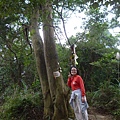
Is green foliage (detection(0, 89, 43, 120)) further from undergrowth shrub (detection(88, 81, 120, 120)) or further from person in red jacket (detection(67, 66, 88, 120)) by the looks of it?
undergrowth shrub (detection(88, 81, 120, 120))

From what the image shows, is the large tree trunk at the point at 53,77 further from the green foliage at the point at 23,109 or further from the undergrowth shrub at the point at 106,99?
the undergrowth shrub at the point at 106,99

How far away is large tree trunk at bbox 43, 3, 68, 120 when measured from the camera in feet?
17.0

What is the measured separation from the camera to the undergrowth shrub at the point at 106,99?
6.39 metres

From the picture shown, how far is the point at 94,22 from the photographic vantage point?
8102 millimetres

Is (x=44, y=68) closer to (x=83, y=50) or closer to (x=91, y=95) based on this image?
(x=91, y=95)

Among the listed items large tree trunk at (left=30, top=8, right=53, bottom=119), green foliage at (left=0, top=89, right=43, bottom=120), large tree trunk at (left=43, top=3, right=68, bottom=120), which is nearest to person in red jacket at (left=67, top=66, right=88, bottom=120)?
large tree trunk at (left=43, top=3, right=68, bottom=120)

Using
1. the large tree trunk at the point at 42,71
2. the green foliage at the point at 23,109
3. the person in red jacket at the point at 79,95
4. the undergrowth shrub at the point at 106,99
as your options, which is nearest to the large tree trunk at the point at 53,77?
the large tree trunk at the point at 42,71

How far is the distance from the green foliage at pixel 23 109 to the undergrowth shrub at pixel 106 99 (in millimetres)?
2025

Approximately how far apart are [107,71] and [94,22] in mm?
2202

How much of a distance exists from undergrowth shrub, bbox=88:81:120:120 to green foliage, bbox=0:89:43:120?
2025 millimetres

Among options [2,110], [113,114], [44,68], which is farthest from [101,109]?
[2,110]

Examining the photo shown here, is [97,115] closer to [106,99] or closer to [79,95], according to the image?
[106,99]

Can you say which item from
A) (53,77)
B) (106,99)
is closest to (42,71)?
(53,77)

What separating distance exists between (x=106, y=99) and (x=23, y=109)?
9.69 ft
